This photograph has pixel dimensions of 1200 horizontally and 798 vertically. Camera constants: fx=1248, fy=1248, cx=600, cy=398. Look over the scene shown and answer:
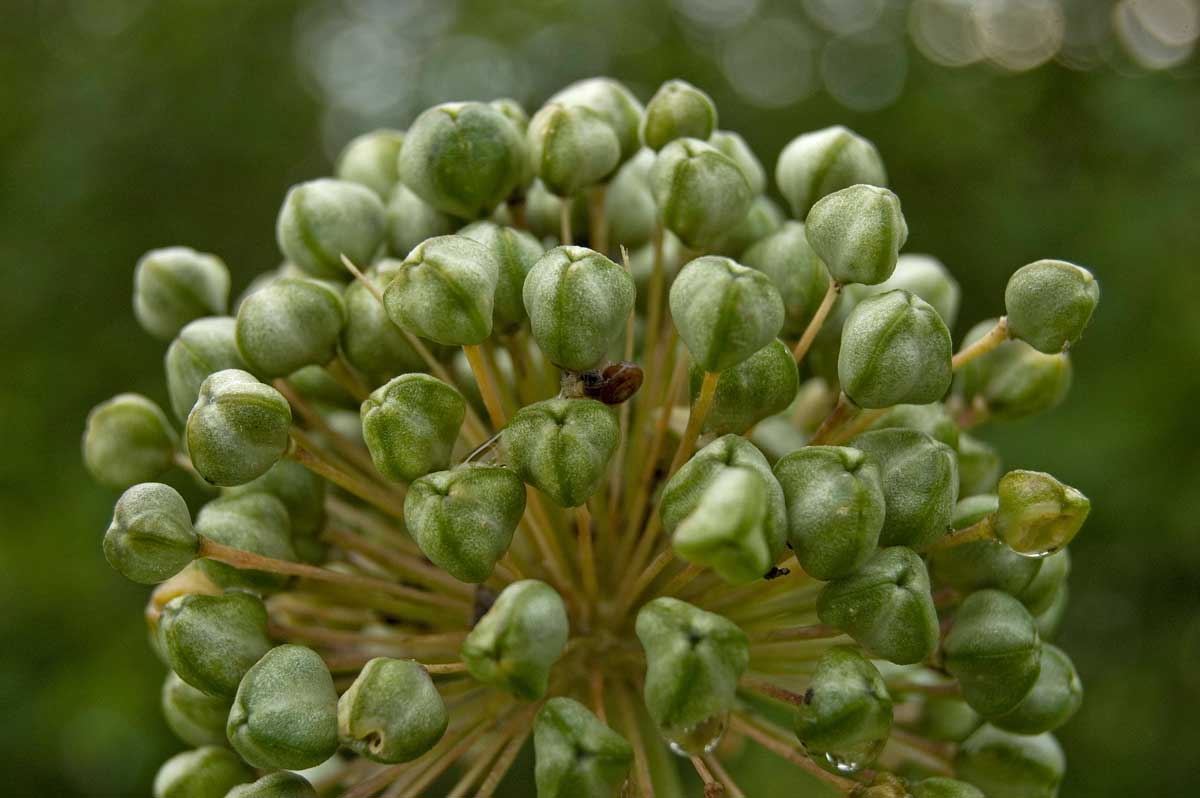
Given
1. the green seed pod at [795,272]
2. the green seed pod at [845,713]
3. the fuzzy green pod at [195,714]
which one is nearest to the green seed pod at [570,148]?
the green seed pod at [795,272]

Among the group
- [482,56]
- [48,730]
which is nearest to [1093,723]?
[48,730]

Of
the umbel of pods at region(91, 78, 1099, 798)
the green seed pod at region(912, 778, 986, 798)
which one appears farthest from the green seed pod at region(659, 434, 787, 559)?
the green seed pod at region(912, 778, 986, 798)

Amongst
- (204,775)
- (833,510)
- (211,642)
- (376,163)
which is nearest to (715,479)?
(833,510)

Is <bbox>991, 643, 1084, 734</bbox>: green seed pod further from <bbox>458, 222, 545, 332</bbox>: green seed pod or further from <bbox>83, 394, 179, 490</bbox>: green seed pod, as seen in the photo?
<bbox>83, 394, 179, 490</bbox>: green seed pod

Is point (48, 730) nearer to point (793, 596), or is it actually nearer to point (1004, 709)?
point (793, 596)

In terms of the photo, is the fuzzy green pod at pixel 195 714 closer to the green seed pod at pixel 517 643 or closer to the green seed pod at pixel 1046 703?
the green seed pod at pixel 517 643

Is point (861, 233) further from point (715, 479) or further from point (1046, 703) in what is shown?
point (1046, 703)
